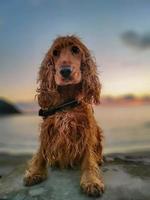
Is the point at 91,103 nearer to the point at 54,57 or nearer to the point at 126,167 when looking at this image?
the point at 54,57

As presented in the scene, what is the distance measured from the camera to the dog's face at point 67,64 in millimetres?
4777

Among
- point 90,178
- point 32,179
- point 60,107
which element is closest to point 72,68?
point 60,107

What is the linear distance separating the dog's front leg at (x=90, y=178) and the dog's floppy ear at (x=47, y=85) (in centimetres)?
62

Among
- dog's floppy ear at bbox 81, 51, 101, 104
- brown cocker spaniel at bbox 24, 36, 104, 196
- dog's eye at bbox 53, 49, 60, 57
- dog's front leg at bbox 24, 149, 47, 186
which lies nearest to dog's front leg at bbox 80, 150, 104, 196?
brown cocker spaniel at bbox 24, 36, 104, 196

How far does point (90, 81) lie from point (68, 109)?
1.11 ft

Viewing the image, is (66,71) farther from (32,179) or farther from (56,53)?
(32,179)

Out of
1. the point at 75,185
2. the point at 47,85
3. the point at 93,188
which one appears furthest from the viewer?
the point at 47,85

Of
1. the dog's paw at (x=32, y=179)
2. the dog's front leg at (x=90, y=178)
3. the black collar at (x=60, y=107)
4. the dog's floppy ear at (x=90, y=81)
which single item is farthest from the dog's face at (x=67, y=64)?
the dog's paw at (x=32, y=179)

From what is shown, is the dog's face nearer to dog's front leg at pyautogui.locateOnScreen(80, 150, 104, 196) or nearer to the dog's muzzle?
the dog's muzzle

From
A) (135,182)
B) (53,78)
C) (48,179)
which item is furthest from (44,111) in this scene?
(135,182)

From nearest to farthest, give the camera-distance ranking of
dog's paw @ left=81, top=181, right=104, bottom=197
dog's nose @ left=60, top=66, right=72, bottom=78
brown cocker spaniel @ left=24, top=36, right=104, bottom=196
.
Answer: dog's paw @ left=81, top=181, right=104, bottom=197 → dog's nose @ left=60, top=66, right=72, bottom=78 → brown cocker spaniel @ left=24, top=36, right=104, bottom=196

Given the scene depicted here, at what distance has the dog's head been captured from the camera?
190 inches

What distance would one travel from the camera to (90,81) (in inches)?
196

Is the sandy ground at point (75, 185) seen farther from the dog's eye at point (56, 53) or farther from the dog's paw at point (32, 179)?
the dog's eye at point (56, 53)
